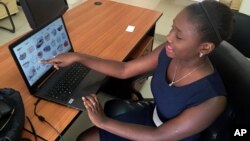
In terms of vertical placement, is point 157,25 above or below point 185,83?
below

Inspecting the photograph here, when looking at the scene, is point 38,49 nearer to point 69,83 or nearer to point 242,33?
point 69,83

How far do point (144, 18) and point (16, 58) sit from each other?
1.15 metres

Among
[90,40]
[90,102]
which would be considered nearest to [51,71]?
[90,102]

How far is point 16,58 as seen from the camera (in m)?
1.02

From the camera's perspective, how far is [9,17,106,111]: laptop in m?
1.08

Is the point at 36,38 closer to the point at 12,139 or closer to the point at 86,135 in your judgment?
the point at 12,139

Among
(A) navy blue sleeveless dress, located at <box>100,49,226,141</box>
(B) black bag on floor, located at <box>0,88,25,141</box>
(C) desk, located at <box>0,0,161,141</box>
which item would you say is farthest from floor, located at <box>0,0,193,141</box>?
(B) black bag on floor, located at <box>0,88,25,141</box>

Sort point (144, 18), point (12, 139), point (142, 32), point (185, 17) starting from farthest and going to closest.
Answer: point (144, 18) < point (142, 32) < point (185, 17) < point (12, 139)

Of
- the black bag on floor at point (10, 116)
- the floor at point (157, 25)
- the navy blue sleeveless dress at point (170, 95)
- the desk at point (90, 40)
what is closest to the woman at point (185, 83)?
the navy blue sleeveless dress at point (170, 95)

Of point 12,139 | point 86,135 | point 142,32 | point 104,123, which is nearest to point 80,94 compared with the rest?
point 104,123

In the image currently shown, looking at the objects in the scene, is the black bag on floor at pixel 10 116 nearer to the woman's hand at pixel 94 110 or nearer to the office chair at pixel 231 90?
the woman's hand at pixel 94 110

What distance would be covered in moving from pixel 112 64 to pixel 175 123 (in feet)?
1.75

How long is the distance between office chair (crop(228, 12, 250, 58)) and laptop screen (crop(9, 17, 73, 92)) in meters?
0.88

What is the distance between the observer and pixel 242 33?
1.20 meters
